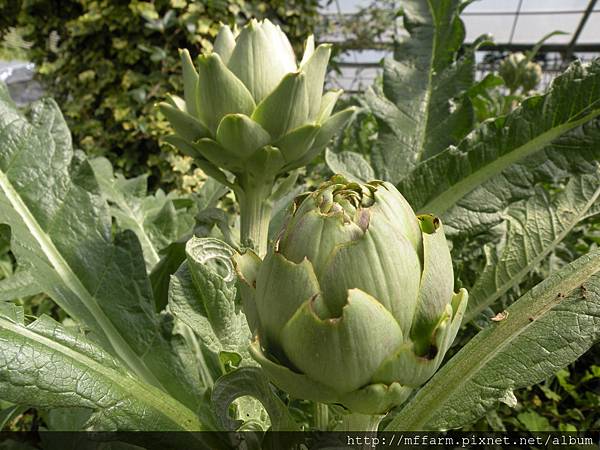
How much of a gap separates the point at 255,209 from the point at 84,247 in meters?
0.16

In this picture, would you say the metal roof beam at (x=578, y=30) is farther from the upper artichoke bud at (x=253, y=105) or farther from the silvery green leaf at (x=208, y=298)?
the silvery green leaf at (x=208, y=298)

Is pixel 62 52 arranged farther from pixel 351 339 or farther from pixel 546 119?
pixel 351 339

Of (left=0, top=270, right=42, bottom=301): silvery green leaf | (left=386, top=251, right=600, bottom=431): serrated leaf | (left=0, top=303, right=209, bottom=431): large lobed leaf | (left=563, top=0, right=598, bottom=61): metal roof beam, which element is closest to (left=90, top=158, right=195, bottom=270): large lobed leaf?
(left=0, top=270, right=42, bottom=301): silvery green leaf

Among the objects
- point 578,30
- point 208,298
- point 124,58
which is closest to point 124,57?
point 124,58

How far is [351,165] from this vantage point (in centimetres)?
62

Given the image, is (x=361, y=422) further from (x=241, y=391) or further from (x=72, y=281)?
(x=72, y=281)

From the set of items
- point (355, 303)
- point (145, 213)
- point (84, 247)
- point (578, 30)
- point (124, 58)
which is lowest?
point (578, 30)

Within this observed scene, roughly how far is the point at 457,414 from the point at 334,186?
0.18m

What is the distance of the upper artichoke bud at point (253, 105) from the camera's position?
45 cm

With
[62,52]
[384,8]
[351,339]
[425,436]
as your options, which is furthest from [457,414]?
[384,8]

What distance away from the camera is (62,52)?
2.31 metres

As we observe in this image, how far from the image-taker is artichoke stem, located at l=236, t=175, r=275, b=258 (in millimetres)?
519

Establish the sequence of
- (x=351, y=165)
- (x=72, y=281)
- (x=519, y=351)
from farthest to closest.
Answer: (x=351, y=165) < (x=72, y=281) < (x=519, y=351)

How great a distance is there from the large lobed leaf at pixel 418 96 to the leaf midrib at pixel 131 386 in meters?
0.35
